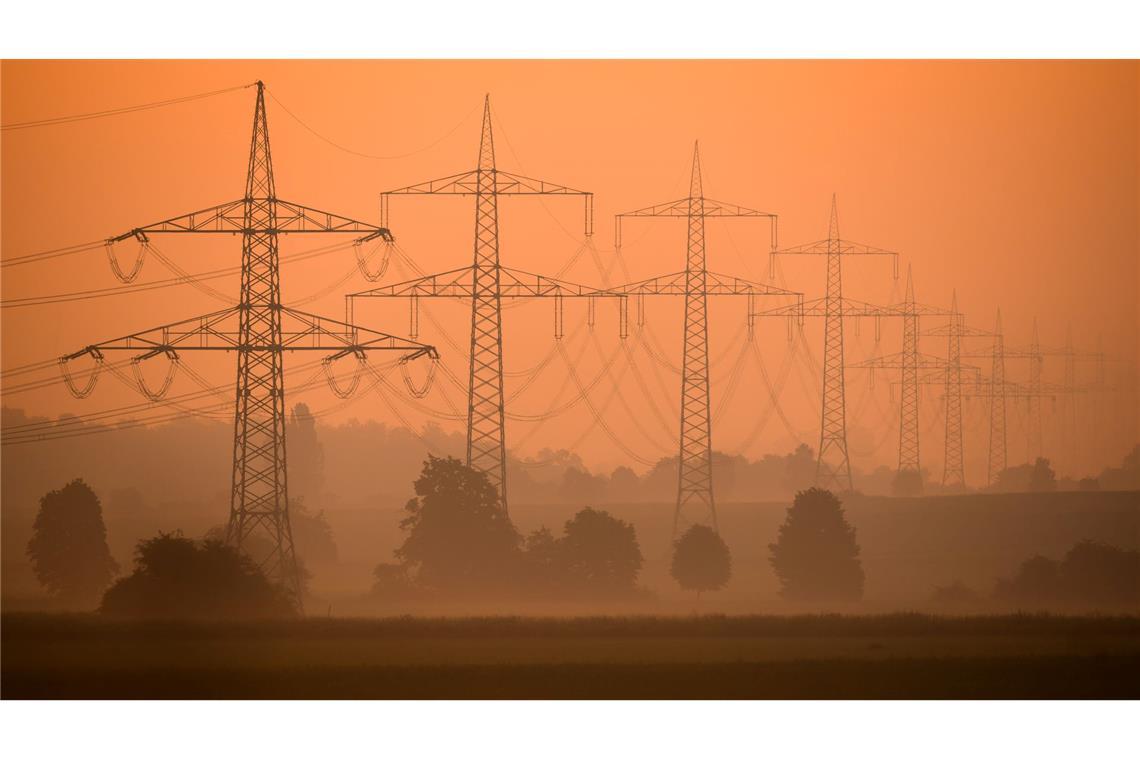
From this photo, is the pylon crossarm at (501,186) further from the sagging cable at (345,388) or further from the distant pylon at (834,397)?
the distant pylon at (834,397)

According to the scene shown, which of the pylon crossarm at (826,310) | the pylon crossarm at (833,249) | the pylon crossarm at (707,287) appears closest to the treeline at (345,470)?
the pylon crossarm at (826,310)

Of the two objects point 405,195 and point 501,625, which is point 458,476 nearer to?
point 501,625

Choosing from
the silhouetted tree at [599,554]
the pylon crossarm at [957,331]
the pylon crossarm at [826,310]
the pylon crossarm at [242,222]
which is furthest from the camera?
the pylon crossarm at [957,331]

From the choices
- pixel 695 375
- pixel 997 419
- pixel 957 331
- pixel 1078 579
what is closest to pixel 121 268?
pixel 695 375

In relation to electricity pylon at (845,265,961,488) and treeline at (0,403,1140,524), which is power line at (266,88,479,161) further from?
electricity pylon at (845,265,961,488)

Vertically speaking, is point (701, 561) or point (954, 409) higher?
point (954, 409)

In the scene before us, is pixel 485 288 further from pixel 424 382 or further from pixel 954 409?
pixel 954 409

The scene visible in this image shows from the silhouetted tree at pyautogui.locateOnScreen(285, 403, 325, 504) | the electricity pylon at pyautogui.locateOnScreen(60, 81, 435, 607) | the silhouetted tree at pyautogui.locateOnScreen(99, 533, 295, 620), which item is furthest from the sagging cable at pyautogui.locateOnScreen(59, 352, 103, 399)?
the silhouetted tree at pyautogui.locateOnScreen(99, 533, 295, 620)
